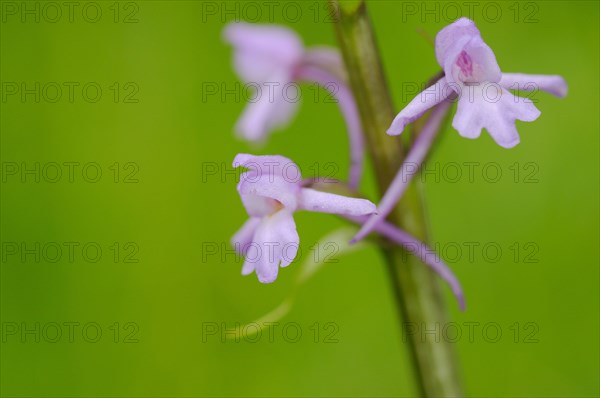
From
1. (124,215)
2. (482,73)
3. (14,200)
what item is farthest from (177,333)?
(482,73)

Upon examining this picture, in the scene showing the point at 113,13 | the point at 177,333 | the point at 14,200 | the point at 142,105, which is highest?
the point at 113,13

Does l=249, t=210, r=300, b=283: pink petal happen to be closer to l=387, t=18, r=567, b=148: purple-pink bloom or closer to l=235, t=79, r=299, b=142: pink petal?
l=387, t=18, r=567, b=148: purple-pink bloom

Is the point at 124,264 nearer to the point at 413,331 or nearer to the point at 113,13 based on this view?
the point at 113,13
